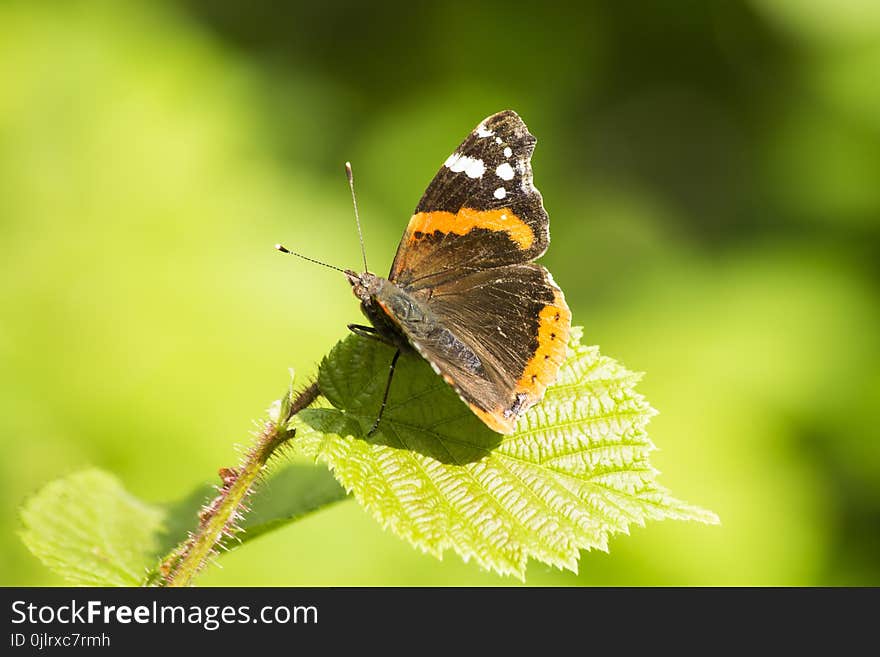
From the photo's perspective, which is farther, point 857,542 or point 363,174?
point 363,174

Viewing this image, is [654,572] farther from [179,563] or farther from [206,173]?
[206,173]

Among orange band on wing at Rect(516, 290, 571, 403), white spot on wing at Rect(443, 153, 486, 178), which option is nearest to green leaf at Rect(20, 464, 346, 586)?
orange band on wing at Rect(516, 290, 571, 403)

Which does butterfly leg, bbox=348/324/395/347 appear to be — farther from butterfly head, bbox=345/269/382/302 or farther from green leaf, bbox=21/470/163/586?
green leaf, bbox=21/470/163/586

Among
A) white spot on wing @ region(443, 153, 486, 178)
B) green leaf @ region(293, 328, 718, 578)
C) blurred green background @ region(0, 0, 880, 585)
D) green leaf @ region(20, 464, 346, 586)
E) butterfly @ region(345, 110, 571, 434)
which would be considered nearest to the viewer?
green leaf @ region(293, 328, 718, 578)

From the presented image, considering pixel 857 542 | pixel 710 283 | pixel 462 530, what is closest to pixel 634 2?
pixel 710 283

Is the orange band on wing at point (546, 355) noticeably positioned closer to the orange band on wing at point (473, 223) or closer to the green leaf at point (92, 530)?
the orange band on wing at point (473, 223)

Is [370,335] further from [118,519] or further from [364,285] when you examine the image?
[118,519]

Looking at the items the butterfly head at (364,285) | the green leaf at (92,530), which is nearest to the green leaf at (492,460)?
the butterfly head at (364,285)
